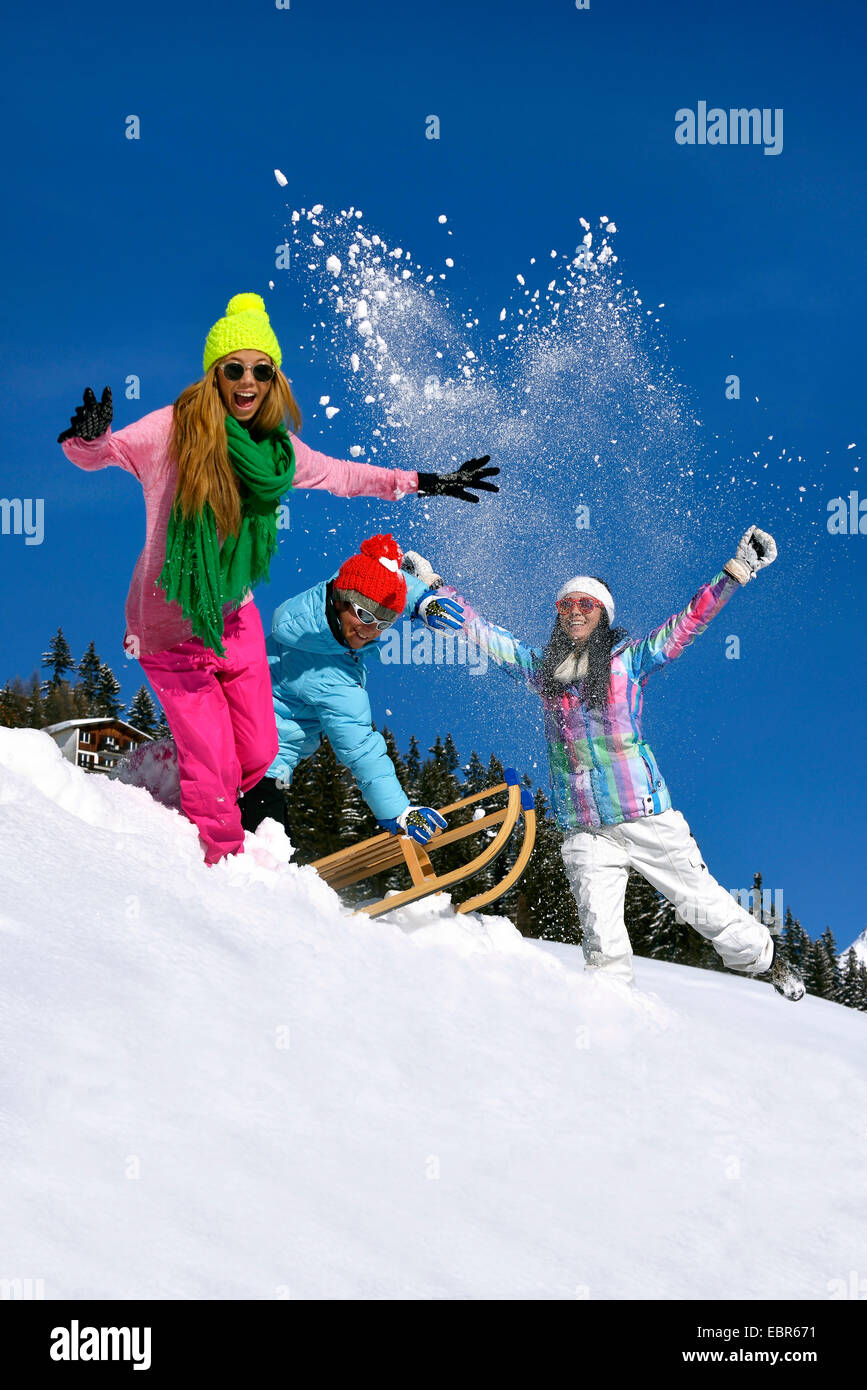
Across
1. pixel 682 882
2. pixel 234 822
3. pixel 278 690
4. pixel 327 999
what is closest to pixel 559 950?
pixel 682 882

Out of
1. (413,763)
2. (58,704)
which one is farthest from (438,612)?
(58,704)

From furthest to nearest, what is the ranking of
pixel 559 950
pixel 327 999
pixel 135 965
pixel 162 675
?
pixel 559 950, pixel 162 675, pixel 327 999, pixel 135 965

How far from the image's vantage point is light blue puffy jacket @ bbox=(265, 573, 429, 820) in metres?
5.91

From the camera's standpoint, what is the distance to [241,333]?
16.0 ft

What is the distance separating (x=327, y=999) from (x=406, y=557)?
276cm

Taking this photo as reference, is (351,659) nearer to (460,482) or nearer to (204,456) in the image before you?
(460,482)

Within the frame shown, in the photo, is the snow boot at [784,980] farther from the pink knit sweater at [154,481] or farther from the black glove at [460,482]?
the pink knit sweater at [154,481]

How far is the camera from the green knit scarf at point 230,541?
4.77 metres

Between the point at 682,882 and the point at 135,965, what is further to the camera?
the point at 682,882

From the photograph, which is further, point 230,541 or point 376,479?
point 376,479

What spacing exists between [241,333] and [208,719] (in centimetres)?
156

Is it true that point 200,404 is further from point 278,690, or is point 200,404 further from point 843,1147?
point 843,1147

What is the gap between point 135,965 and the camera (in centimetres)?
376

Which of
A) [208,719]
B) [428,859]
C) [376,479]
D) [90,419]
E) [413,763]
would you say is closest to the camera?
[90,419]
